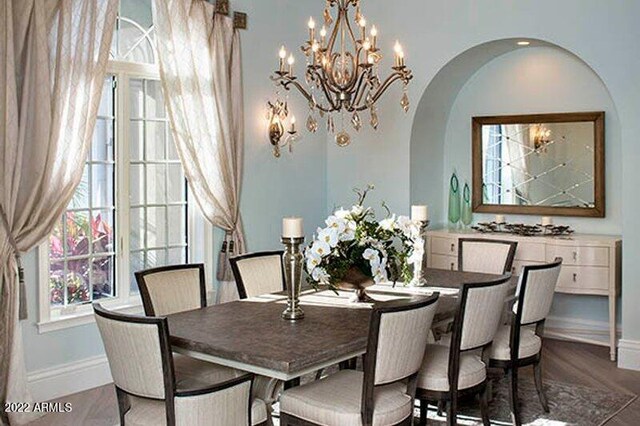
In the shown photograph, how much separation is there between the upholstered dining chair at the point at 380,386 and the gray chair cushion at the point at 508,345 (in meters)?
1.04

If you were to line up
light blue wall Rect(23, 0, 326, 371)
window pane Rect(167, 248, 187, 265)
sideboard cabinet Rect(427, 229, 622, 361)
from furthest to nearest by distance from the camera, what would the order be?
light blue wall Rect(23, 0, 326, 371)
window pane Rect(167, 248, 187, 265)
sideboard cabinet Rect(427, 229, 622, 361)

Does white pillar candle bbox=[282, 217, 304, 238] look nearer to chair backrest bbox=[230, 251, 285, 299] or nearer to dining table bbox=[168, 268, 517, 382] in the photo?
dining table bbox=[168, 268, 517, 382]

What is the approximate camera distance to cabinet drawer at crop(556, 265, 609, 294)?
5699 mm

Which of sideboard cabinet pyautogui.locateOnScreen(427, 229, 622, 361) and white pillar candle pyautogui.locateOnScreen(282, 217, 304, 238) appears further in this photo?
sideboard cabinet pyautogui.locateOnScreen(427, 229, 622, 361)

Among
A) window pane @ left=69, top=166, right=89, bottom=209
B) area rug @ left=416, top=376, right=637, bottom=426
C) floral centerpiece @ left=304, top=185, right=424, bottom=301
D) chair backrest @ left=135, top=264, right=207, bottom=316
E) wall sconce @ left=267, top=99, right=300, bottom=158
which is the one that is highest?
wall sconce @ left=267, top=99, right=300, bottom=158

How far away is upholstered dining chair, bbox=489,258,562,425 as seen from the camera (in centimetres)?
416

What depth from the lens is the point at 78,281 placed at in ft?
16.7

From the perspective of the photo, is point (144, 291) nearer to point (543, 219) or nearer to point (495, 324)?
point (495, 324)

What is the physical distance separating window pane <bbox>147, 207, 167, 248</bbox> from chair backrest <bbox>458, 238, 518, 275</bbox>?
7.48ft

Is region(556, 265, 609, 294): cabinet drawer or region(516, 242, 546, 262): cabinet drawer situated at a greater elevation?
region(516, 242, 546, 262): cabinet drawer

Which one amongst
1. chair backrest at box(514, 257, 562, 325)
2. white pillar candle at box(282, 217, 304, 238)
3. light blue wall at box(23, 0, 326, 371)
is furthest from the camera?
light blue wall at box(23, 0, 326, 371)

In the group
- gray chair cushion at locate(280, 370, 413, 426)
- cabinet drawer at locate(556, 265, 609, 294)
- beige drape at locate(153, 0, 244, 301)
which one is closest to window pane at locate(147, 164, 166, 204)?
beige drape at locate(153, 0, 244, 301)

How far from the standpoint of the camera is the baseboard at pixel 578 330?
6.25 meters

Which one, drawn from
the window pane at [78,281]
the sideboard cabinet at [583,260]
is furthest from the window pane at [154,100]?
the sideboard cabinet at [583,260]
